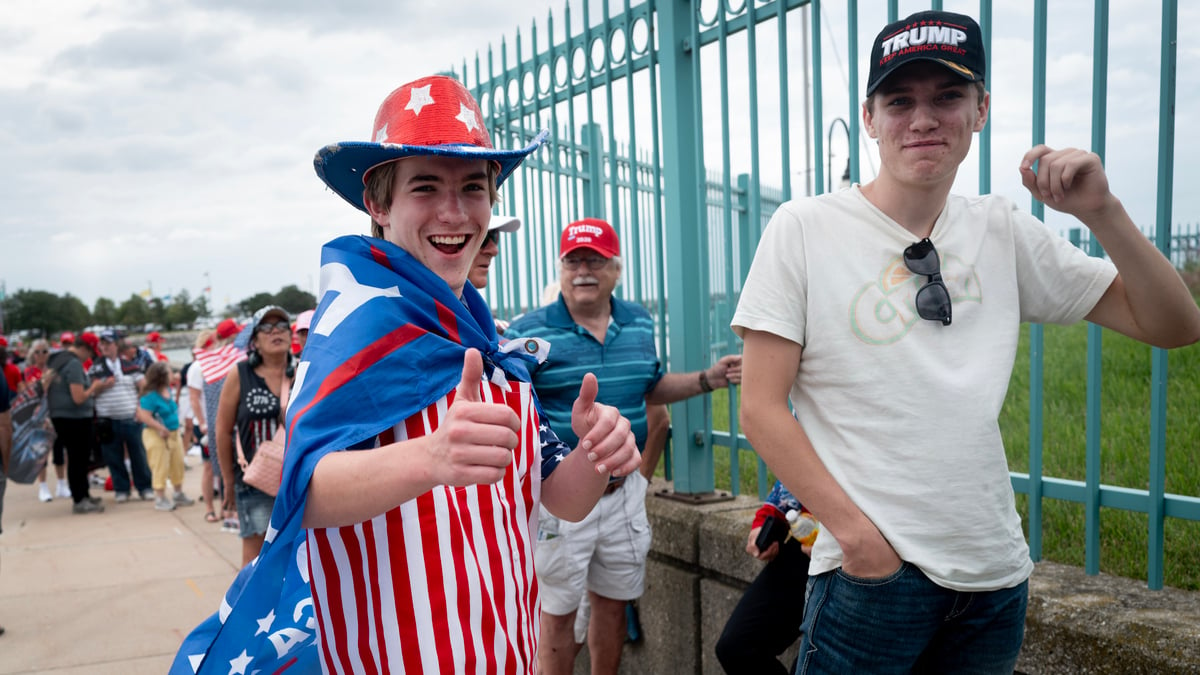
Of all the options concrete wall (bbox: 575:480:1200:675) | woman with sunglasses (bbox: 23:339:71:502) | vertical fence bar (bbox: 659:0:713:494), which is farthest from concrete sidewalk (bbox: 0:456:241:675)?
vertical fence bar (bbox: 659:0:713:494)

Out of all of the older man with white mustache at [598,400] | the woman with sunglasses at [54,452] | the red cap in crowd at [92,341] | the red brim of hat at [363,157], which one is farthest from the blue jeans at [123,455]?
the red brim of hat at [363,157]

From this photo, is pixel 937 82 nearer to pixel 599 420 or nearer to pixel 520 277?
pixel 599 420

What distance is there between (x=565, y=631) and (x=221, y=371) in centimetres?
366

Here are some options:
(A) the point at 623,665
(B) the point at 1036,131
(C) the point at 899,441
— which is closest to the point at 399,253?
(C) the point at 899,441

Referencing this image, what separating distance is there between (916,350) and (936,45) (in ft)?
2.05

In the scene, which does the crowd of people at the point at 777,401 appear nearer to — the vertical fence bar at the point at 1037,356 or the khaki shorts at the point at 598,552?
the vertical fence bar at the point at 1037,356

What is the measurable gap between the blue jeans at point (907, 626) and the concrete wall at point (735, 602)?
46 centimetres

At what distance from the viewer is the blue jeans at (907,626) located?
5.60 feet

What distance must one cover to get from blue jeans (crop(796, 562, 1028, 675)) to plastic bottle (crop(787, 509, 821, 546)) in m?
0.47

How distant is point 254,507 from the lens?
439cm

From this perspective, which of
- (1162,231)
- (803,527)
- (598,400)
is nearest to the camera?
(1162,231)

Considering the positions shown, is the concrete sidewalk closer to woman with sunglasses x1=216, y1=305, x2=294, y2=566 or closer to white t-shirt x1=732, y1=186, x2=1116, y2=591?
woman with sunglasses x1=216, y1=305, x2=294, y2=566

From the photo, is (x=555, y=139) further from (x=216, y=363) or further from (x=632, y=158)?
(x=216, y=363)

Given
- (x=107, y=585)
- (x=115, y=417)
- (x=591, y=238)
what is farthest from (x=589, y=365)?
(x=115, y=417)
